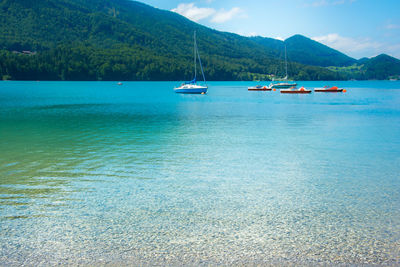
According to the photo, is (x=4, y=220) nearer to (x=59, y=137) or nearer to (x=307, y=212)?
(x=307, y=212)

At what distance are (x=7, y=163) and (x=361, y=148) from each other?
19.3 m

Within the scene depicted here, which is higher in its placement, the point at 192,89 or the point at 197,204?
the point at 192,89

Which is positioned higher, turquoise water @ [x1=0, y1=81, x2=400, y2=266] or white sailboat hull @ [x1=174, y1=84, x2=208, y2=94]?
white sailboat hull @ [x1=174, y1=84, x2=208, y2=94]

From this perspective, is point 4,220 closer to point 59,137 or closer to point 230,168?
point 230,168

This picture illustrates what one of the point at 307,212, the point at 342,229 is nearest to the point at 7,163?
the point at 307,212

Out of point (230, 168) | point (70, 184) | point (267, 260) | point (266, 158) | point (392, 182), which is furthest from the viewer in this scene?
point (266, 158)

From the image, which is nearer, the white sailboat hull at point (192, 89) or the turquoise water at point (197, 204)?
the turquoise water at point (197, 204)

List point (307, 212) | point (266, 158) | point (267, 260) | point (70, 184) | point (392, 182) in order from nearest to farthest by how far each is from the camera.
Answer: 1. point (267, 260)
2. point (307, 212)
3. point (70, 184)
4. point (392, 182)
5. point (266, 158)

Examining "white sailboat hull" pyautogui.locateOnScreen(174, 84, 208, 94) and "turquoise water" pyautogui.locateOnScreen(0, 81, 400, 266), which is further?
"white sailboat hull" pyautogui.locateOnScreen(174, 84, 208, 94)

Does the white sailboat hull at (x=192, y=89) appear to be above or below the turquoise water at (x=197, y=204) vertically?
above

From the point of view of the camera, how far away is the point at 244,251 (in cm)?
683

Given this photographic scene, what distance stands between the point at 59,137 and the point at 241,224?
18694 mm

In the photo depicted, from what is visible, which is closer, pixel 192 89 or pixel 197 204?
pixel 197 204

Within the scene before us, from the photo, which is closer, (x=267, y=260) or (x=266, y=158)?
(x=267, y=260)
